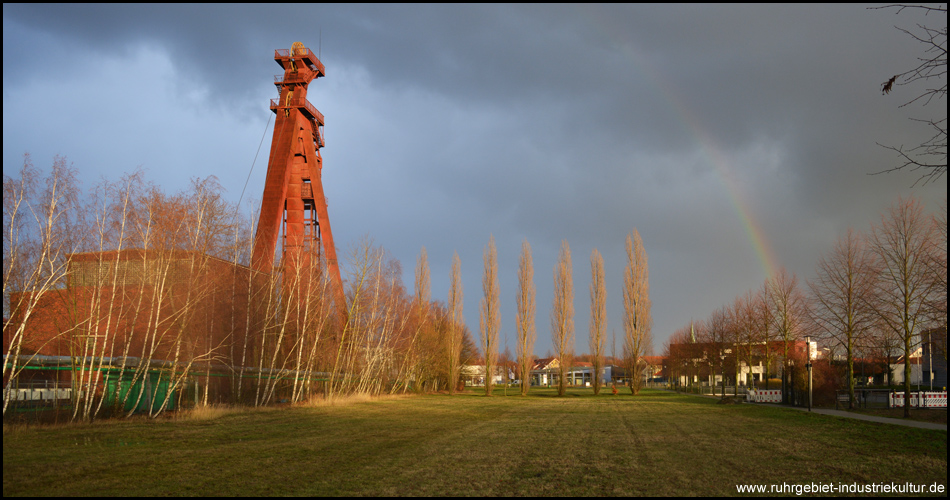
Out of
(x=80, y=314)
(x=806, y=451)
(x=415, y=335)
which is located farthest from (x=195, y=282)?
(x=415, y=335)

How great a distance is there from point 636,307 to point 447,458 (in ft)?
145

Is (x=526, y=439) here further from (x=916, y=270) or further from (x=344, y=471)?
(x=916, y=270)

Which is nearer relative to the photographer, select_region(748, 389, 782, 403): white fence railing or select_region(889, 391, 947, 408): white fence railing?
select_region(889, 391, 947, 408): white fence railing

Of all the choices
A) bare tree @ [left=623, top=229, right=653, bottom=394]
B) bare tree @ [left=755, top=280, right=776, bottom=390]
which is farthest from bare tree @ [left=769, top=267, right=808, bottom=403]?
bare tree @ [left=623, top=229, right=653, bottom=394]

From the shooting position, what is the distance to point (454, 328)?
176 ft

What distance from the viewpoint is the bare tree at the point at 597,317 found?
168 ft

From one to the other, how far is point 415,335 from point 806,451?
118ft

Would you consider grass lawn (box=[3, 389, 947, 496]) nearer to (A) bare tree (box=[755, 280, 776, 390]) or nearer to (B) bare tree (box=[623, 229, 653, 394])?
(A) bare tree (box=[755, 280, 776, 390])

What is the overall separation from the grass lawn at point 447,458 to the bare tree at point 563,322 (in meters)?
33.5

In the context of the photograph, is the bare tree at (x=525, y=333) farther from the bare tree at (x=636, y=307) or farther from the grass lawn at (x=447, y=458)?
the grass lawn at (x=447, y=458)

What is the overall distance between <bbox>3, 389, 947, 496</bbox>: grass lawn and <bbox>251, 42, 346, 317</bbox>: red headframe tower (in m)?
21.5

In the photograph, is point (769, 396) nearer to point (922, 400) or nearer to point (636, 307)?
point (922, 400)

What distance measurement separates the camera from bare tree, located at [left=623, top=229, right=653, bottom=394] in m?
52.2

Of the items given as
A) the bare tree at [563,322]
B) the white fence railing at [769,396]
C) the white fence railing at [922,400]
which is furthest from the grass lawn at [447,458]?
the bare tree at [563,322]
